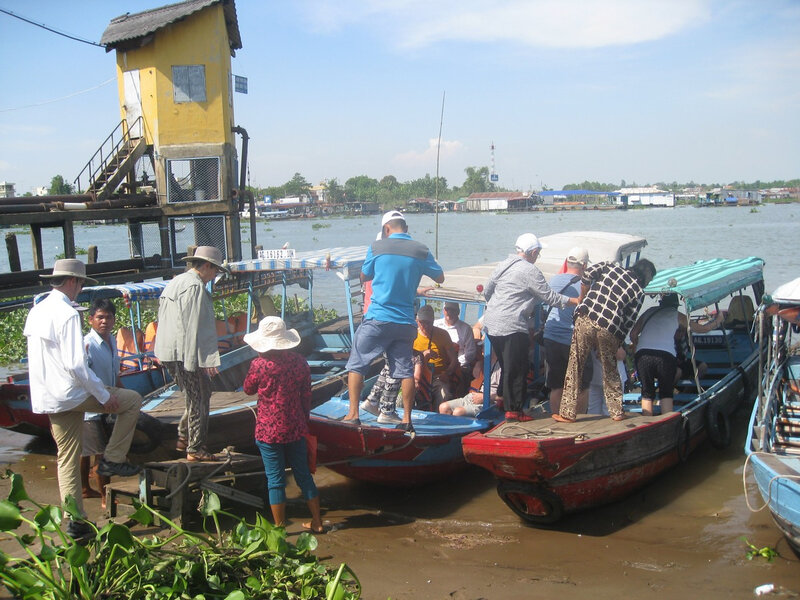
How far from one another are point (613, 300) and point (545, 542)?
2136 millimetres

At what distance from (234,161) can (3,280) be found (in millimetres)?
6720

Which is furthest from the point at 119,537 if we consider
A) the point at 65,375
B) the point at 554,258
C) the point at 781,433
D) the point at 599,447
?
the point at 554,258

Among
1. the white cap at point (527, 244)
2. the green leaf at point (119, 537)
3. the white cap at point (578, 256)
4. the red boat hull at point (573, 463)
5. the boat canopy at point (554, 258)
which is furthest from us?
the boat canopy at point (554, 258)

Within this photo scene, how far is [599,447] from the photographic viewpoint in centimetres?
612

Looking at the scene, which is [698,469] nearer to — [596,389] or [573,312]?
[596,389]

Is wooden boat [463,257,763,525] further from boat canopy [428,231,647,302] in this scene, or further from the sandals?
the sandals

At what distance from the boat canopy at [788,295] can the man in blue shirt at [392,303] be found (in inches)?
112

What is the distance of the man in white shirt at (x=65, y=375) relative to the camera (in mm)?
4730

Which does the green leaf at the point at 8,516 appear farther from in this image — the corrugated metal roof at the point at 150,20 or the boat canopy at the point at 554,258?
the corrugated metal roof at the point at 150,20

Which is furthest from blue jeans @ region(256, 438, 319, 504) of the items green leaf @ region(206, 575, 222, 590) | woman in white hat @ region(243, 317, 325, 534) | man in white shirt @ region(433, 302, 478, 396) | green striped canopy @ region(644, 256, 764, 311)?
green striped canopy @ region(644, 256, 764, 311)

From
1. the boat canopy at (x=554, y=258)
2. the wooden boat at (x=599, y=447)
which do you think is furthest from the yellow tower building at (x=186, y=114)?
the wooden boat at (x=599, y=447)

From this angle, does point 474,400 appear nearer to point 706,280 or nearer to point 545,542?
point 545,542

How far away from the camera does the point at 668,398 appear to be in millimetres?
7113

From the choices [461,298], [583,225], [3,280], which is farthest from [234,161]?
[583,225]
